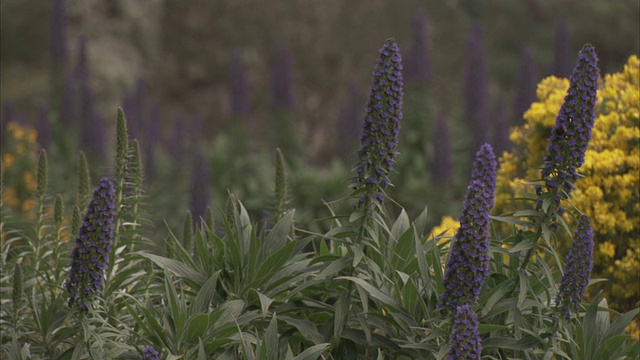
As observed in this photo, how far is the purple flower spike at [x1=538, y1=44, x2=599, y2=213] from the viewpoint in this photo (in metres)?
3.37

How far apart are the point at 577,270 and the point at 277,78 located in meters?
8.32

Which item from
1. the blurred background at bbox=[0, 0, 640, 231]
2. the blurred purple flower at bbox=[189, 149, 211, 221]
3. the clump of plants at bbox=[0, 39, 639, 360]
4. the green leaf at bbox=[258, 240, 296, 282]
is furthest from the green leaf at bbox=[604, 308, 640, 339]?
the blurred background at bbox=[0, 0, 640, 231]

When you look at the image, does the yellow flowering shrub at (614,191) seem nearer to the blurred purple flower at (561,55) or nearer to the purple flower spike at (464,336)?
the purple flower spike at (464,336)

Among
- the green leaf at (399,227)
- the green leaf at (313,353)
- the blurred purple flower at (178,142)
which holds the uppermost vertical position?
the blurred purple flower at (178,142)

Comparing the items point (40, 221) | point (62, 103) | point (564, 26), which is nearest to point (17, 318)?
point (40, 221)

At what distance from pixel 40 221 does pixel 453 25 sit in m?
13.2

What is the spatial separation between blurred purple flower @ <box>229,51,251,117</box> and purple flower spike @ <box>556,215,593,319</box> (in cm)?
810

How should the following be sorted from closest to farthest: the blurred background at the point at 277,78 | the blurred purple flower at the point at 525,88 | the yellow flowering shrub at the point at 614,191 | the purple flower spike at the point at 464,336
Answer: the purple flower spike at the point at 464,336 < the yellow flowering shrub at the point at 614,191 < the blurred purple flower at the point at 525,88 < the blurred background at the point at 277,78

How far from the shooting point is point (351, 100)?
11.2 m

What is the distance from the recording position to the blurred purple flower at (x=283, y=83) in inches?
440

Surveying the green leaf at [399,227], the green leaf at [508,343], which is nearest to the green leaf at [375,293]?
the green leaf at [508,343]

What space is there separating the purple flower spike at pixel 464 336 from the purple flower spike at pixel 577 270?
0.54 m

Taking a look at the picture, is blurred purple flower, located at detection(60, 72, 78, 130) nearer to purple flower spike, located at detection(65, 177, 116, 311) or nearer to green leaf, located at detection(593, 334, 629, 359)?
purple flower spike, located at detection(65, 177, 116, 311)

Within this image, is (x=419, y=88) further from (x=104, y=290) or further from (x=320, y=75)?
(x=104, y=290)
